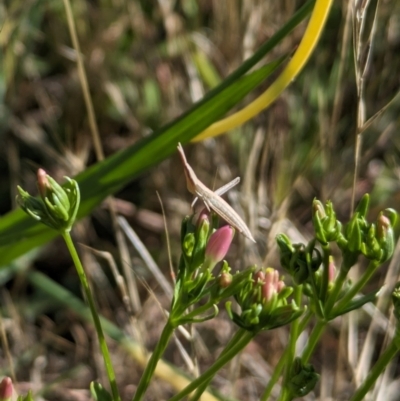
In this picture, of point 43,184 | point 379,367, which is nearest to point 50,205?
point 43,184

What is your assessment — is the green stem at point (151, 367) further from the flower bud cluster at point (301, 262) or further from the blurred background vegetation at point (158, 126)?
the blurred background vegetation at point (158, 126)

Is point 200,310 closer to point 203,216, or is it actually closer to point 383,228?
point 203,216

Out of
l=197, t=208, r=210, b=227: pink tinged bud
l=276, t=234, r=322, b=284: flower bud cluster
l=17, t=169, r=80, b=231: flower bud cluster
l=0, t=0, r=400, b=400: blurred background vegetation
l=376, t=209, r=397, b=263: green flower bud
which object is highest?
l=17, t=169, r=80, b=231: flower bud cluster

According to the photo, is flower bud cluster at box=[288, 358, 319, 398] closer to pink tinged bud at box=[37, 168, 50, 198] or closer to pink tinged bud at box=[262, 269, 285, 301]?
pink tinged bud at box=[262, 269, 285, 301]

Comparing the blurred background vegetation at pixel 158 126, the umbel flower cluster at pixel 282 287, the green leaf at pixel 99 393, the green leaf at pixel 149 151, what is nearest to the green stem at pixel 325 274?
the umbel flower cluster at pixel 282 287

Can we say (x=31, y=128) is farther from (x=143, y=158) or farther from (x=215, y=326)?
(x=143, y=158)

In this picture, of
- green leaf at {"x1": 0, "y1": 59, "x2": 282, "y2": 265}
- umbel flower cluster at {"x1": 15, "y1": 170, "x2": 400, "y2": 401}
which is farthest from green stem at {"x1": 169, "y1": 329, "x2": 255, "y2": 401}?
green leaf at {"x1": 0, "y1": 59, "x2": 282, "y2": 265}
